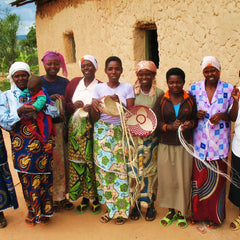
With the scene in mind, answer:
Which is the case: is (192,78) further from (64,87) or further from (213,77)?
(64,87)

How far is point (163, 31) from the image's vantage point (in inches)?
158

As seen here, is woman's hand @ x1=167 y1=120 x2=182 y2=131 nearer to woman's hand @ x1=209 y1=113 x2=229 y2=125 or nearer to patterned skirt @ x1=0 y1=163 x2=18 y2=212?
woman's hand @ x1=209 y1=113 x2=229 y2=125

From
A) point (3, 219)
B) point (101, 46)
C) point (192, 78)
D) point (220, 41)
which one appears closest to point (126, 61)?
point (101, 46)

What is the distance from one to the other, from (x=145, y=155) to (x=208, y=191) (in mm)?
737

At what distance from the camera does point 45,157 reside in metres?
2.79

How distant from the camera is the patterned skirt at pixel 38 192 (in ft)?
9.20

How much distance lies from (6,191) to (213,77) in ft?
8.38

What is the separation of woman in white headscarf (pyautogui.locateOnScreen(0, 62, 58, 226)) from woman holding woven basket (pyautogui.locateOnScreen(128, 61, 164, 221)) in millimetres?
928

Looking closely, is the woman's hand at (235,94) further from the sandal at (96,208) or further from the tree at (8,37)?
the tree at (8,37)

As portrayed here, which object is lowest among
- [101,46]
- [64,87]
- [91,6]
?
[64,87]

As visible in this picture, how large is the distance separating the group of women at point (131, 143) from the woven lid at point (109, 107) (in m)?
0.04

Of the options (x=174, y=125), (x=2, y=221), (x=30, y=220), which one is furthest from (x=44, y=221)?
(x=174, y=125)

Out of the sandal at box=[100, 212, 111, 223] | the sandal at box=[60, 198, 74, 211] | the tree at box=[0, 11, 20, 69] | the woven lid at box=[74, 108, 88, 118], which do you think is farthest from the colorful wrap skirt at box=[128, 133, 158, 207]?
the tree at box=[0, 11, 20, 69]

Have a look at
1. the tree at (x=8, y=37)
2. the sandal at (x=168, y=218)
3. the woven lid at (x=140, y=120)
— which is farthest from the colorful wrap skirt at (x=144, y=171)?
the tree at (x=8, y=37)
